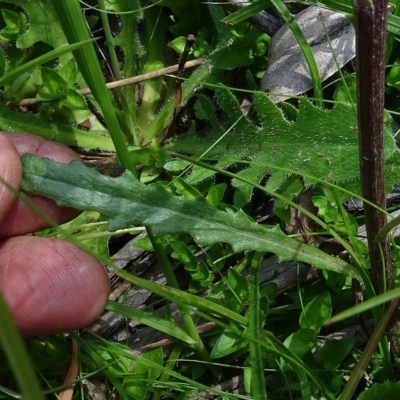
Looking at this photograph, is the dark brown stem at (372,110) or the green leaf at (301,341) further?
the green leaf at (301,341)

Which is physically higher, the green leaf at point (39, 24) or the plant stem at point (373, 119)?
the green leaf at point (39, 24)

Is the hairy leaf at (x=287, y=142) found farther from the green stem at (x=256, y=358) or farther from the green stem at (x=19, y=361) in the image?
the green stem at (x=19, y=361)

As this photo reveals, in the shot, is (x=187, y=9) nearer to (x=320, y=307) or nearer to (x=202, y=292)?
(x=202, y=292)

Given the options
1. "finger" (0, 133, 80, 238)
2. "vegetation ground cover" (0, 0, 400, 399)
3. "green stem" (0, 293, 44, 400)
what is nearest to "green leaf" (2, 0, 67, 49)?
"vegetation ground cover" (0, 0, 400, 399)

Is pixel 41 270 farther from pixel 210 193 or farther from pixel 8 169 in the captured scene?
pixel 210 193

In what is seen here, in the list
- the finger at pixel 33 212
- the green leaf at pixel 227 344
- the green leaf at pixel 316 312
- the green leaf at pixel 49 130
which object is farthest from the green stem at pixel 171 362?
the green leaf at pixel 49 130

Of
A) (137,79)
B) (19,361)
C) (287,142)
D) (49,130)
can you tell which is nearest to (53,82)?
(49,130)

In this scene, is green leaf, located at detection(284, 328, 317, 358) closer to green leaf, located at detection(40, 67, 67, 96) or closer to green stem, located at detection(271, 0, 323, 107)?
green stem, located at detection(271, 0, 323, 107)

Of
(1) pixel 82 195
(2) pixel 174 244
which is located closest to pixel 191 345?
(2) pixel 174 244
